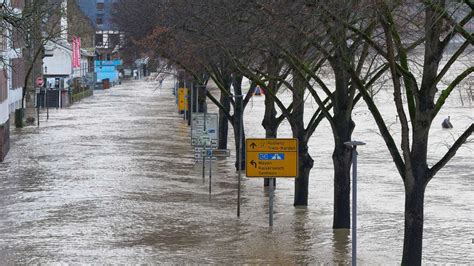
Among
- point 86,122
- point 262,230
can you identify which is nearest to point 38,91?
point 86,122

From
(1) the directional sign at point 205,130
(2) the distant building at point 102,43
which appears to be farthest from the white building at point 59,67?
(1) the directional sign at point 205,130

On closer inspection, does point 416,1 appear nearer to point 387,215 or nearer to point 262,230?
point 262,230

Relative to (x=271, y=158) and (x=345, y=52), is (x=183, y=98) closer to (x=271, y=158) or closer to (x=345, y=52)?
(x=271, y=158)

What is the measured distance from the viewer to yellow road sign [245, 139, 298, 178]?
24453 mm

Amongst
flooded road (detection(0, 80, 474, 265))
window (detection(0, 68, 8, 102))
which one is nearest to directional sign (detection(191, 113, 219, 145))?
flooded road (detection(0, 80, 474, 265))

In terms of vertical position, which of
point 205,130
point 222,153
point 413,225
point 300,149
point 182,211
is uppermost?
point 205,130

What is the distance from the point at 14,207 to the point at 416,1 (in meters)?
14.4

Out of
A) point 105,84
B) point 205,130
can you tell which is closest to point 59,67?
point 105,84

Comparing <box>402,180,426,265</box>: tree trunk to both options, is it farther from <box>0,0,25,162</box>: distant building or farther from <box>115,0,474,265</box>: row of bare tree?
<box>0,0,25,162</box>: distant building

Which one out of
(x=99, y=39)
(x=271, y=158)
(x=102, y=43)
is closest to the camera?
(x=271, y=158)

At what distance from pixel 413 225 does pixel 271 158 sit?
232 inches

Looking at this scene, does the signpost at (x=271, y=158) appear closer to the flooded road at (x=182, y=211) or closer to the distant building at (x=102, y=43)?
the flooded road at (x=182, y=211)

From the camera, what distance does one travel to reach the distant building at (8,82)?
143 feet

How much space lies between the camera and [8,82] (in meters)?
67.4
